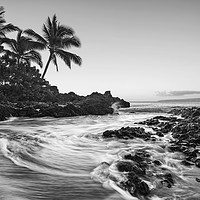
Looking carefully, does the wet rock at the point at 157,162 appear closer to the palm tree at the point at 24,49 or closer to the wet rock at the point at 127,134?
the wet rock at the point at 127,134

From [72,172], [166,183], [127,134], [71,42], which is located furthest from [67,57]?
[166,183]

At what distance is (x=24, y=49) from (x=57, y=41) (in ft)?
16.4

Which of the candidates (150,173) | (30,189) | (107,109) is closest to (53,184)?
(30,189)

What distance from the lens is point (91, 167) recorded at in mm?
3566

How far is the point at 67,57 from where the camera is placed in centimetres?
2177

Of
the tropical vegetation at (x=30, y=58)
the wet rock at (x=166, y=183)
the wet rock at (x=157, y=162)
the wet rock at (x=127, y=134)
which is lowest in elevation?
the wet rock at (x=166, y=183)

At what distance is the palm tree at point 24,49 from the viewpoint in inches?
847

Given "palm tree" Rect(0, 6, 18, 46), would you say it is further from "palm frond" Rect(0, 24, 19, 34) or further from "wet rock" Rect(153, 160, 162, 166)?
"wet rock" Rect(153, 160, 162, 166)

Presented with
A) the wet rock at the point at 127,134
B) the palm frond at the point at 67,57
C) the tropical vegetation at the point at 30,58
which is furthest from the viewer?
the palm frond at the point at 67,57

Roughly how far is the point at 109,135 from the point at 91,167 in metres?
2.64

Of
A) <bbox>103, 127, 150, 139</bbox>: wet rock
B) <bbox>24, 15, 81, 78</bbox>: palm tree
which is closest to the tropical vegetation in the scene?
<bbox>24, 15, 81, 78</bbox>: palm tree

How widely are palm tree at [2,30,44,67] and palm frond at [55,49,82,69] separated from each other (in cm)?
208

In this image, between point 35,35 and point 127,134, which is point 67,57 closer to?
point 35,35

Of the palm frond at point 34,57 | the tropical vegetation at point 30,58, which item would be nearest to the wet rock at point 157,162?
the tropical vegetation at point 30,58
